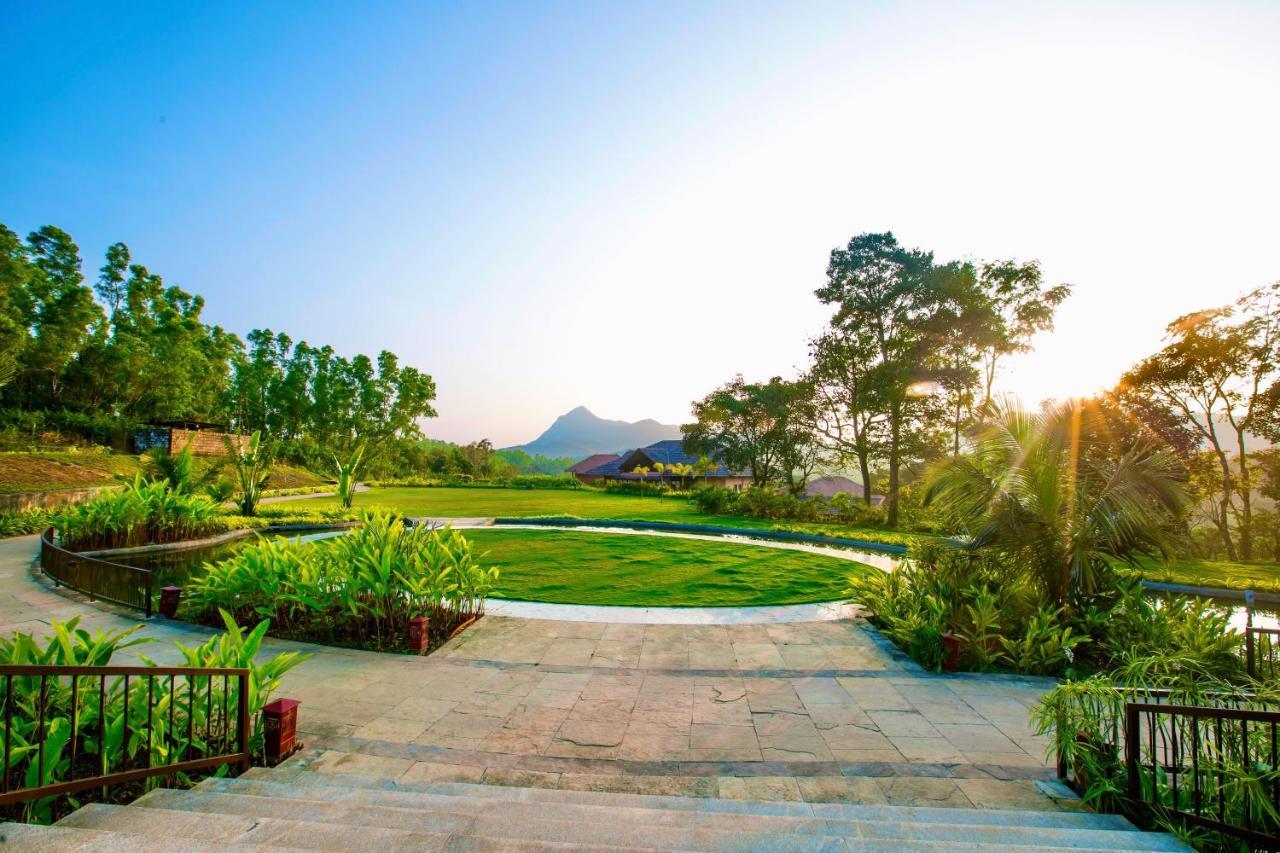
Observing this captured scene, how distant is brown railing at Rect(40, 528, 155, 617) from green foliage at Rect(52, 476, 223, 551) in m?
2.48

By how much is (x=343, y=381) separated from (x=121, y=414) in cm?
1781

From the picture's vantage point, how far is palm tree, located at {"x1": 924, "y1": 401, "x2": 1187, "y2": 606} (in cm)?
646

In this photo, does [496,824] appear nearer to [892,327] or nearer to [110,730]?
[110,730]

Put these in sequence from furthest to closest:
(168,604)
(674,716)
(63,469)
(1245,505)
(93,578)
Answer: (63,469)
(1245,505)
(93,578)
(168,604)
(674,716)

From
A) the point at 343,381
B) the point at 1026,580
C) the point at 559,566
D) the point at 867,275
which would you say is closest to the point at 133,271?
the point at 343,381

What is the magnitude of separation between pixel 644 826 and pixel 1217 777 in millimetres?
3194

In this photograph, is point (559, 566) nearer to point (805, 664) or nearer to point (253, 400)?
point (805, 664)

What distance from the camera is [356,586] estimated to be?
22.2ft

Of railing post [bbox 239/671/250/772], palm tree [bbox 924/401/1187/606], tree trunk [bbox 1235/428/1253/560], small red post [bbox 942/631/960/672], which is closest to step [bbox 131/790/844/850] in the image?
railing post [bbox 239/671/250/772]

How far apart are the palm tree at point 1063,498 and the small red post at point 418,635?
21.5 feet

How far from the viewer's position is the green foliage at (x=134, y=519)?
11820mm

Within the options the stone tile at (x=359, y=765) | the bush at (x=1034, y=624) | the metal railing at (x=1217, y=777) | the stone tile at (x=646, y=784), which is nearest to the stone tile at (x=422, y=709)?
the stone tile at (x=359, y=765)

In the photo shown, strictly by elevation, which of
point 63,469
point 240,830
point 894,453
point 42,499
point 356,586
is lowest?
point 240,830

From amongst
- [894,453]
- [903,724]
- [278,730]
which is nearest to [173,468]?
[278,730]
